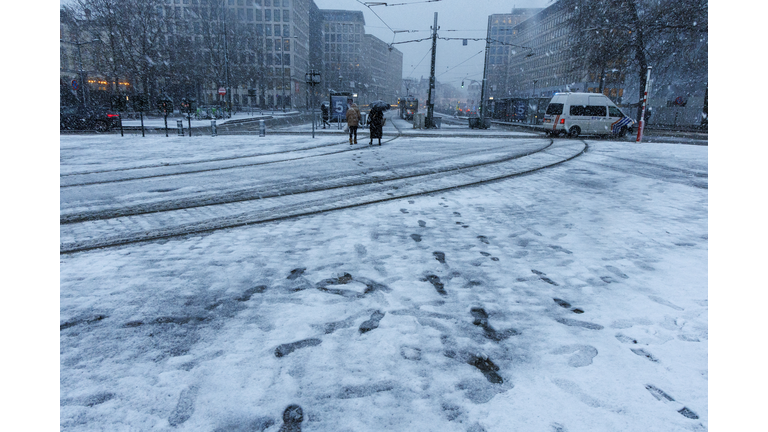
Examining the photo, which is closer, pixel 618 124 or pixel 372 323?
pixel 372 323

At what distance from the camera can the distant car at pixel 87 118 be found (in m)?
22.0

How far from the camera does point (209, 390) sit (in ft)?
7.33

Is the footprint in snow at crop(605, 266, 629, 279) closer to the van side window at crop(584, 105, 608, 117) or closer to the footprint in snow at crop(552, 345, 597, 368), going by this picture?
the footprint in snow at crop(552, 345, 597, 368)

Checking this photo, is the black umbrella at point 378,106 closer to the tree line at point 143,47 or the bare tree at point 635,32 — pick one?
Answer: the bare tree at point 635,32

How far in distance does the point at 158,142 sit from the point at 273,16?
8377 cm

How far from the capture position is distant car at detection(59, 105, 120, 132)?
72.1ft

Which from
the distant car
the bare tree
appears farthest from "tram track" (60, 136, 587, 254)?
the bare tree

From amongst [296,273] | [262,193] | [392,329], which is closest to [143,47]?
[262,193]

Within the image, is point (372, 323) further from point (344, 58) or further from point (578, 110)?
point (344, 58)

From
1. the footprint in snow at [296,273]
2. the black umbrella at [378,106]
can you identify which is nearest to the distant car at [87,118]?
the black umbrella at [378,106]

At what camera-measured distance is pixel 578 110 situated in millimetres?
20656

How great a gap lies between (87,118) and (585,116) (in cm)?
2519

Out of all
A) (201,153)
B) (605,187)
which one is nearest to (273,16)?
(201,153)

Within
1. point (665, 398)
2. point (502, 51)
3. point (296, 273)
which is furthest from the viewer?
point (502, 51)
